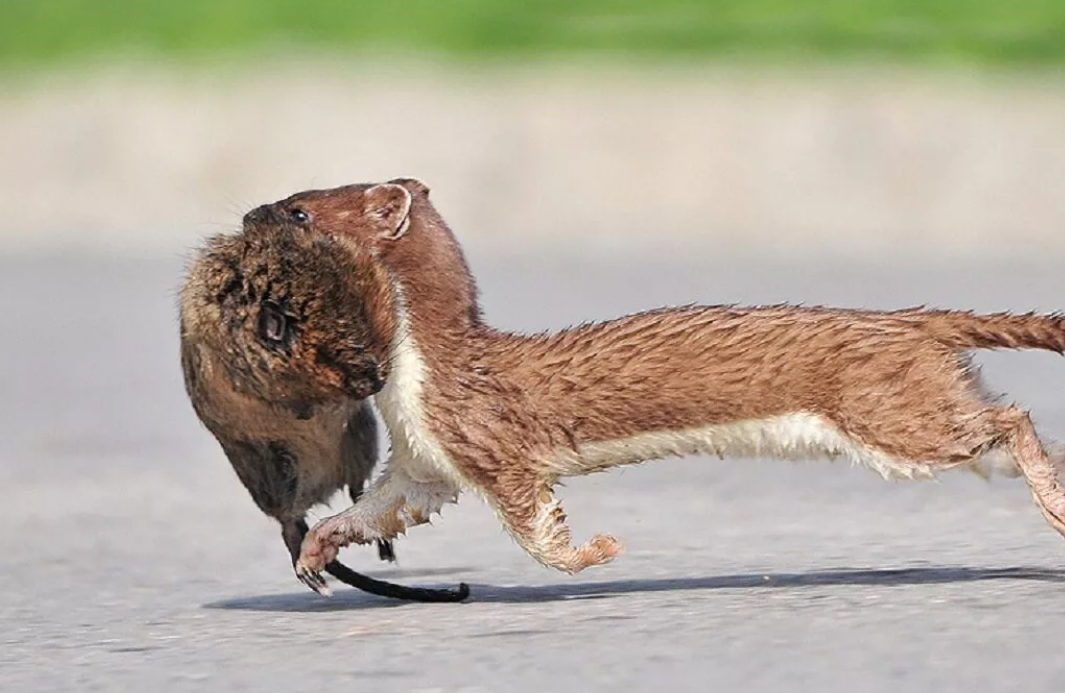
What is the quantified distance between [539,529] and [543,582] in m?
0.90

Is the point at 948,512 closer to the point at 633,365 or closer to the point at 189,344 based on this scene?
the point at 633,365

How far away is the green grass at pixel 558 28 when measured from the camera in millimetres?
25094

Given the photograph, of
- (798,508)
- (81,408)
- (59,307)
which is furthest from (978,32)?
(798,508)

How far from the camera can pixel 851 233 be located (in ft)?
A: 74.3

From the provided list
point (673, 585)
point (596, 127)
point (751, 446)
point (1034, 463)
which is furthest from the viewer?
point (596, 127)

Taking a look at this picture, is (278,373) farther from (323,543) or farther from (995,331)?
(995,331)

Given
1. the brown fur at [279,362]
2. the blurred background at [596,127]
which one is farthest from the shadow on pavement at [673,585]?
the blurred background at [596,127]

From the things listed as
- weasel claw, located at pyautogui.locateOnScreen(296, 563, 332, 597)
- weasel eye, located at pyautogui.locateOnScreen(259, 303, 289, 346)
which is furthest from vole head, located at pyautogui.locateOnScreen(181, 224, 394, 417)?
weasel claw, located at pyautogui.locateOnScreen(296, 563, 332, 597)

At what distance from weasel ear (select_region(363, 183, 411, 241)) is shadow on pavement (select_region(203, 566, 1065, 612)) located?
3.52 ft

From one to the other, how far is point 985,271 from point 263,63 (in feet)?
31.0

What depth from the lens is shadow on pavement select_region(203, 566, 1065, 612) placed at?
23.0ft

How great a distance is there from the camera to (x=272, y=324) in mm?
6641

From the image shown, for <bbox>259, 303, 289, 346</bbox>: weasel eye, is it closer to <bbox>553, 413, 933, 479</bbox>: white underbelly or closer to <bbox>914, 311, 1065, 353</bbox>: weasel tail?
<bbox>553, 413, 933, 479</bbox>: white underbelly

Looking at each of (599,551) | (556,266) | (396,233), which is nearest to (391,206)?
(396,233)
